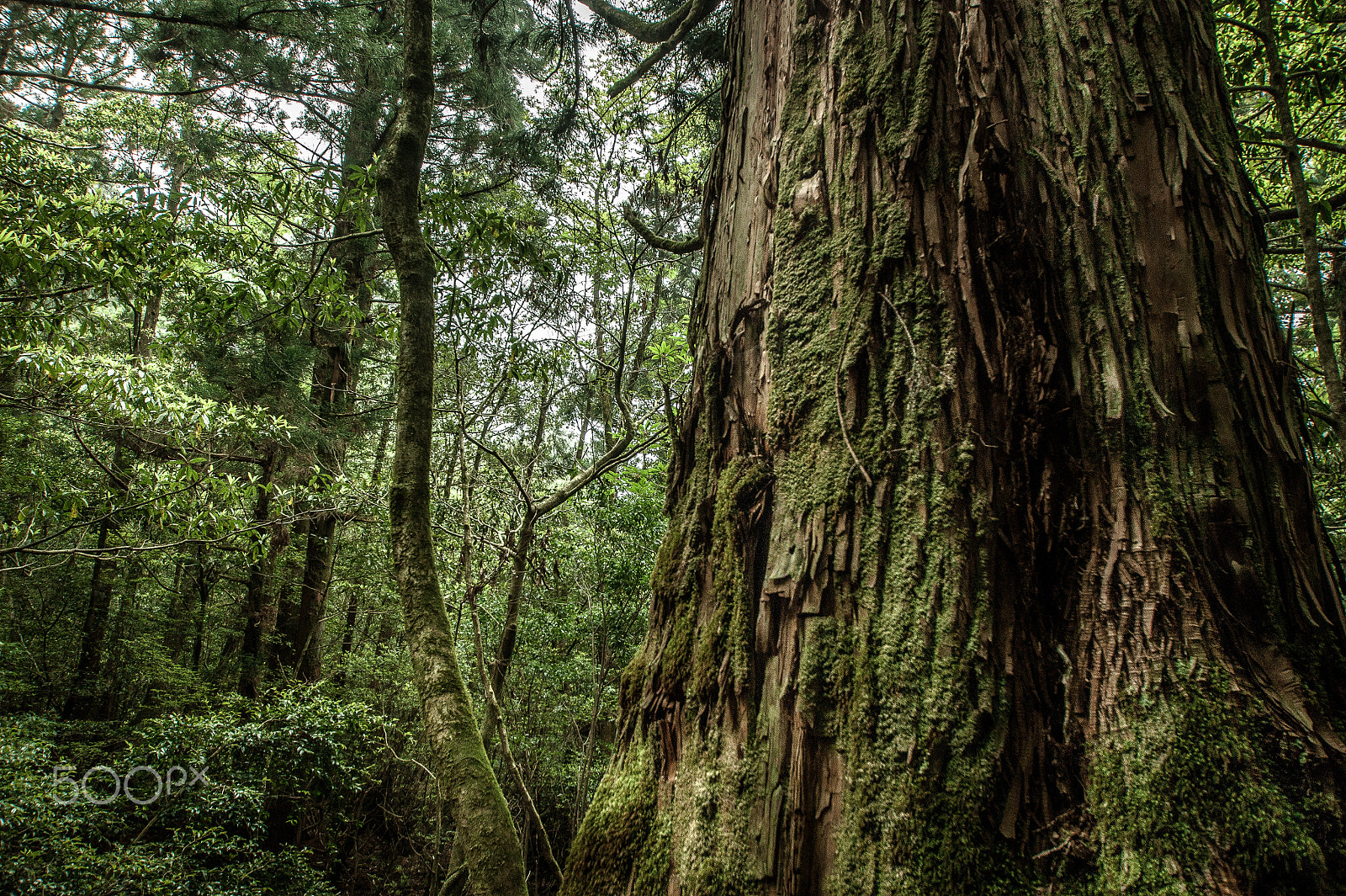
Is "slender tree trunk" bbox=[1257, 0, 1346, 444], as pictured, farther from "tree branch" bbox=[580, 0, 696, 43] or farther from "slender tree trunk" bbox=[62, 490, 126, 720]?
"slender tree trunk" bbox=[62, 490, 126, 720]

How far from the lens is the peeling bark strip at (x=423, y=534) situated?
157 centimetres

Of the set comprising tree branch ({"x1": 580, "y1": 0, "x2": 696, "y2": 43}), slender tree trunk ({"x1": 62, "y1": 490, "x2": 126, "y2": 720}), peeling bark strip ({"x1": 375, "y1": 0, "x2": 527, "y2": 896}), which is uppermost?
tree branch ({"x1": 580, "y1": 0, "x2": 696, "y2": 43})

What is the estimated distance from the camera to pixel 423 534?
A: 1.89 m

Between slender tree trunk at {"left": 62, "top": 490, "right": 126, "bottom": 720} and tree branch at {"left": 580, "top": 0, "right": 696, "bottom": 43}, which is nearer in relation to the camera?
tree branch at {"left": 580, "top": 0, "right": 696, "bottom": 43}

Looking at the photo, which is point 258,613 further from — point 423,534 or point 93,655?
point 423,534

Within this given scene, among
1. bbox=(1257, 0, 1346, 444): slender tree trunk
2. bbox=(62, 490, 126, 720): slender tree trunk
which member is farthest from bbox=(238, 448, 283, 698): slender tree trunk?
bbox=(1257, 0, 1346, 444): slender tree trunk

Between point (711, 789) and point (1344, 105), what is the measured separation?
5.91 metres

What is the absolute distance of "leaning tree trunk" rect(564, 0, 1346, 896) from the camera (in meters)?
0.89

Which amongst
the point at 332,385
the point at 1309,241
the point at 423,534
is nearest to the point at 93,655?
the point at 332,385

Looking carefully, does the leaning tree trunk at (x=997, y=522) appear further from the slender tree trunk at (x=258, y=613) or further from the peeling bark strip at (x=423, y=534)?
the slender tree trunk at (x=258, y=613)

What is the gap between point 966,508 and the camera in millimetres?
1006

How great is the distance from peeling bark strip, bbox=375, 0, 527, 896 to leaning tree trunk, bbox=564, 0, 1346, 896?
1.63 ft

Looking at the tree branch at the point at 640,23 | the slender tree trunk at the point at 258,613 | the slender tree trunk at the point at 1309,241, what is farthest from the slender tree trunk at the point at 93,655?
the slender tree trunk at the point at 1309,241

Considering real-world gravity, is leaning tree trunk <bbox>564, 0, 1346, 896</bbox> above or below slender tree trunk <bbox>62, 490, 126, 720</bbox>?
above
